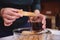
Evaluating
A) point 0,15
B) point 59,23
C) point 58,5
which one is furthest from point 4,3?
point 58,5

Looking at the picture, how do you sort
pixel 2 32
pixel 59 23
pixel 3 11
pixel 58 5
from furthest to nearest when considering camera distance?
pixel 58 5 < pixel 59 23 < pixel 2 32 < pixel 3 11

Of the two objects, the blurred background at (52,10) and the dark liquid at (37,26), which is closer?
the dark liquid at (37,26)

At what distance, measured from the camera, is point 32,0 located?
56 centimetres

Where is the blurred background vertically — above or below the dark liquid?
above

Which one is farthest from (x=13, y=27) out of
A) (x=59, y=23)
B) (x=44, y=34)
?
(x=59, y=23)

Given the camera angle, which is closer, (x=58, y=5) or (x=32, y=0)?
(x=32, y=0)

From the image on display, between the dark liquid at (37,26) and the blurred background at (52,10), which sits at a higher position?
the blurred background at (52,10)

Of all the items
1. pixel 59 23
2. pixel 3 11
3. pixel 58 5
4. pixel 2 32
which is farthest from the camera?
pixel 58 5

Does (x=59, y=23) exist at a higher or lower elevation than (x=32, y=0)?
lower

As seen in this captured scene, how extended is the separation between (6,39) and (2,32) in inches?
3.5

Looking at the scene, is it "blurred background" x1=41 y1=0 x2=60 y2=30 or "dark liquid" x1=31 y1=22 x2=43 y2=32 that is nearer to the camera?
"dark liquid" x1=31 y1=22 x2=43 y2=32

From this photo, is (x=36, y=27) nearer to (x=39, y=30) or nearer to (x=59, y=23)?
(x=39, y=30)

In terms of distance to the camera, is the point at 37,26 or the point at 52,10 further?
the point at 52,10

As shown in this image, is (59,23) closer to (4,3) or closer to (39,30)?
(39,30)
